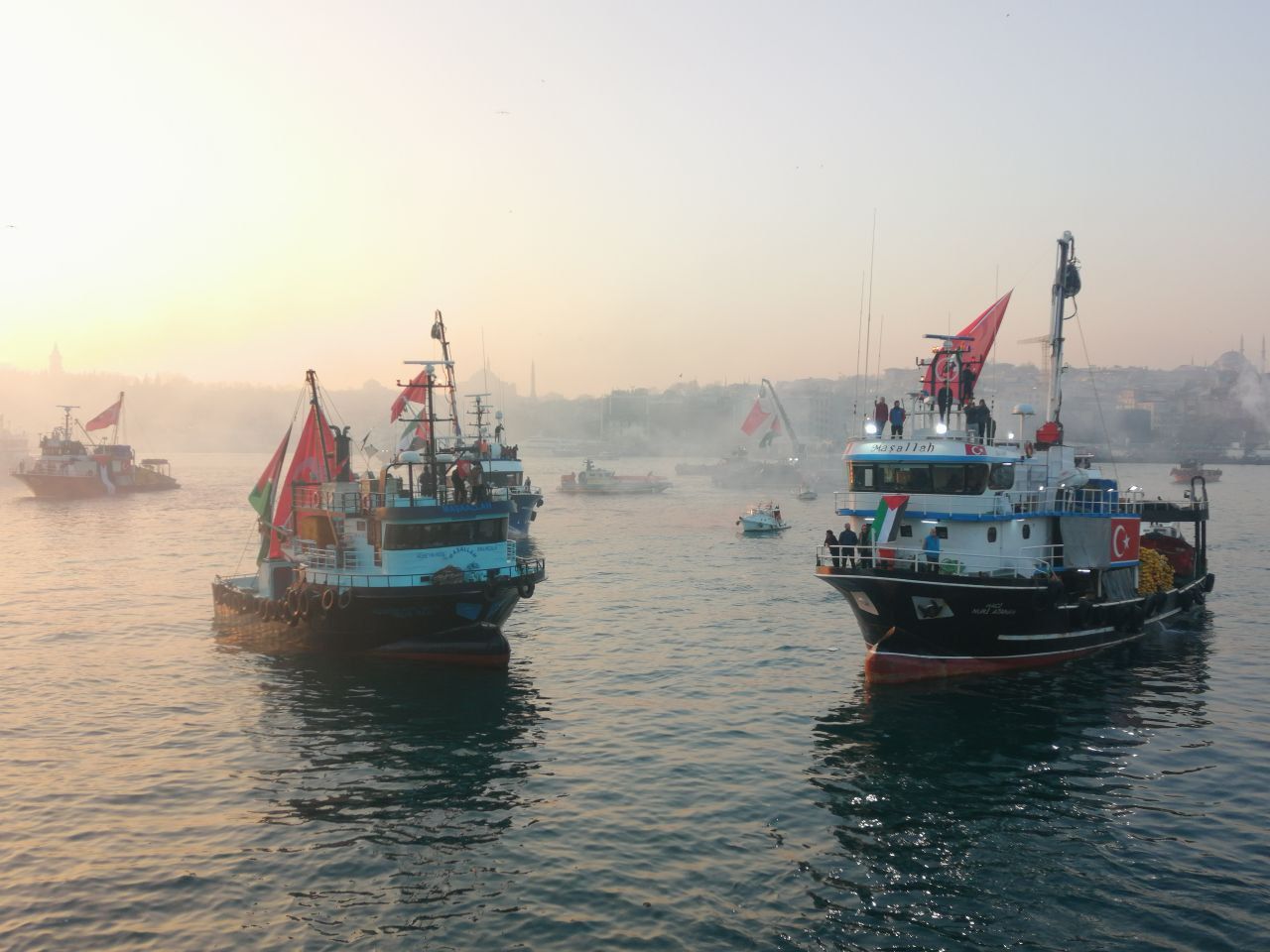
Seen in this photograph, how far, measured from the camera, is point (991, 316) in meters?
47.8

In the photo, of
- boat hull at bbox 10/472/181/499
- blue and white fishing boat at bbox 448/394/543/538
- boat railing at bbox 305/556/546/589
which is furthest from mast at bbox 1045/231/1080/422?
boat hull at bbox 10/472/181/499

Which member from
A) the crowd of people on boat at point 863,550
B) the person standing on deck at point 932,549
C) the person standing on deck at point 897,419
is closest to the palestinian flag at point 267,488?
the crowd of people on boat at point 863,550

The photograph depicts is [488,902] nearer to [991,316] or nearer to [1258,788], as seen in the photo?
[1258,788]

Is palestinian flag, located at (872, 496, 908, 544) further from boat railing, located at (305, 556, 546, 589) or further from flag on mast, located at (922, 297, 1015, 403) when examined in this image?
boat railing, located at (305, 556, 546, 589)

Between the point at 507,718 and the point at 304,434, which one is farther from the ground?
the point at 304,434

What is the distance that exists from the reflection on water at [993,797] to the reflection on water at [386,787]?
9032mm

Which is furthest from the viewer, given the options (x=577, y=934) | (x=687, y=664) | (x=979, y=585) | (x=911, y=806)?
(x=687, y=664)

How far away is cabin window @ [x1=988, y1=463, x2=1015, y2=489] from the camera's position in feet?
138

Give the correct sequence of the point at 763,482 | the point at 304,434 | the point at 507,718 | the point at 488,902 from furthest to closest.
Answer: the point at 763,482 → the point at 304,434 → the point at 507,718 → the point at 488,902

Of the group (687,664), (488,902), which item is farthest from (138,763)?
(687,664)

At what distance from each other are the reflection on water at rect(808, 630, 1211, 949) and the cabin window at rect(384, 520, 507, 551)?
17.7 meters

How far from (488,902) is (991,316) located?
122ft

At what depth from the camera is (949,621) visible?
39469mm

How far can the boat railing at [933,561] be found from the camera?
40094 mm
